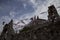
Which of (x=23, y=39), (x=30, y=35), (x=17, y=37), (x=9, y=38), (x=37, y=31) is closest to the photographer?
(x=37, y=31)

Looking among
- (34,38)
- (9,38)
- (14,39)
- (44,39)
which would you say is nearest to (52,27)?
(44,39)

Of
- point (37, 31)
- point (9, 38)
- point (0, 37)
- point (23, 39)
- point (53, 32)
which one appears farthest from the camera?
point (0, 37)

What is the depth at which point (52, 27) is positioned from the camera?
948cm

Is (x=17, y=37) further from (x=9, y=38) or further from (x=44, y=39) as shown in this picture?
(x=44, y=39)

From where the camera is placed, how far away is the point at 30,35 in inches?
431

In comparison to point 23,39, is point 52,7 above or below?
above

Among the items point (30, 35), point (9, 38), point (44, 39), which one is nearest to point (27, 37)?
point (30, 35)

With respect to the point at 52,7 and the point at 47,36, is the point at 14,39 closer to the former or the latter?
the point at 47,36

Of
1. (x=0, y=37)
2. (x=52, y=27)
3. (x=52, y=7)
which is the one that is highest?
(x=52, y=7)

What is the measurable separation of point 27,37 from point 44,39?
2269mm

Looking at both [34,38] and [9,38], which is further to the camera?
[9,38]

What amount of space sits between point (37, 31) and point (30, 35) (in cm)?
107

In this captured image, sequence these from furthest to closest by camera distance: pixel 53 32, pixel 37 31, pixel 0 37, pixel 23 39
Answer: pixel 0 37 → pixel 23 39 → pixel 37 31 → pixel 53 32

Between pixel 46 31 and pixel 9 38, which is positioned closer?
pixel 46 31
